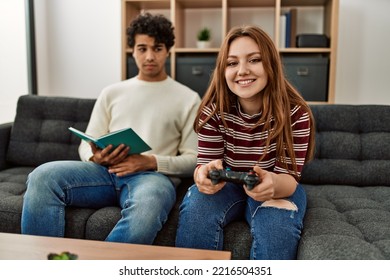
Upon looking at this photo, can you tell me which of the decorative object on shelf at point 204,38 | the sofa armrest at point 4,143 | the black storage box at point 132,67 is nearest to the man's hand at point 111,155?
the sofa armrest at point 4,143

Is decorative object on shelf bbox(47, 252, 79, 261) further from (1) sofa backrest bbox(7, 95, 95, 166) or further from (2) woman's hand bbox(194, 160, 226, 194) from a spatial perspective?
(1) sofa backrest bbox(7, 95, 95, 166)

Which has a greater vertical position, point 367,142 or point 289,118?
point 289,118

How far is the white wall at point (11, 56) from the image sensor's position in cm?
260

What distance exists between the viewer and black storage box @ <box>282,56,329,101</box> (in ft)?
7.85

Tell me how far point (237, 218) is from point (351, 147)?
760 mm

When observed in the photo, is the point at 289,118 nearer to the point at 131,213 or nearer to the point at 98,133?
the point at 131,213

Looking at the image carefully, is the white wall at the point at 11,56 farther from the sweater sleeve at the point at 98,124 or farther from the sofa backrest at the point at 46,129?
the sweater sleeve at the point at 98,124

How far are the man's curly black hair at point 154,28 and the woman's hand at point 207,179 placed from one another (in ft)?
2.43

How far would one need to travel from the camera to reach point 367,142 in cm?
195

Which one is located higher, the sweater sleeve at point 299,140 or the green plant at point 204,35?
the green plant at point 204,35

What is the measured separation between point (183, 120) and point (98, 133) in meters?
0.36
